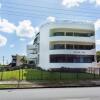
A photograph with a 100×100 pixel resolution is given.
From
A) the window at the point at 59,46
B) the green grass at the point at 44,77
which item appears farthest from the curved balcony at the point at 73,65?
the green grass at the point at 44,77

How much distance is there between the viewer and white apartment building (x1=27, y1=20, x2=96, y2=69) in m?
51.2

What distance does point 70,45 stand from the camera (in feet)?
173

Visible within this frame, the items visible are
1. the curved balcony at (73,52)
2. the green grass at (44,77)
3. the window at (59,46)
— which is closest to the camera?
the green grass at (44,77)

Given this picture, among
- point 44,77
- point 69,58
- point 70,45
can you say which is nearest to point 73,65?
point 69,58

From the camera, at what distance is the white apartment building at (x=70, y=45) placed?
5125 cm

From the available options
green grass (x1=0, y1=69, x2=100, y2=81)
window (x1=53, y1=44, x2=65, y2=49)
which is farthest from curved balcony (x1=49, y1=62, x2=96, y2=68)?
green grass (x1=0, y1=69, x2=100, y2=81)

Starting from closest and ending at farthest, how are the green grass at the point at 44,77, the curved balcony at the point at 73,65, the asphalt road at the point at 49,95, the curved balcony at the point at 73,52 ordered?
the asphalt road at the point at 49,95 < the green grass at the point at 44,77 < the curved balcony at the point at 73,65 < the curved balcony at the point at 73,52

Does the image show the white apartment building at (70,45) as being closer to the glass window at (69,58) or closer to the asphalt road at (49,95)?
the glass window at (69,58)

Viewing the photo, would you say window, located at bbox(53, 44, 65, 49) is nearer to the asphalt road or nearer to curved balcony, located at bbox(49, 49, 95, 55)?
curved balcony, located at bbox(49, 49, 95, 55)

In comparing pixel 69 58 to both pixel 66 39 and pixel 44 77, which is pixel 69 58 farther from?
pixel 44 77

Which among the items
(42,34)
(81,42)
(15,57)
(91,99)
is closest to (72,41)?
(81,42)

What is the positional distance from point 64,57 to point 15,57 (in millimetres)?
85761

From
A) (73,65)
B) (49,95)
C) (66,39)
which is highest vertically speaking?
(66,39)

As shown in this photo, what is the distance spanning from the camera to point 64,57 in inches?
2015
